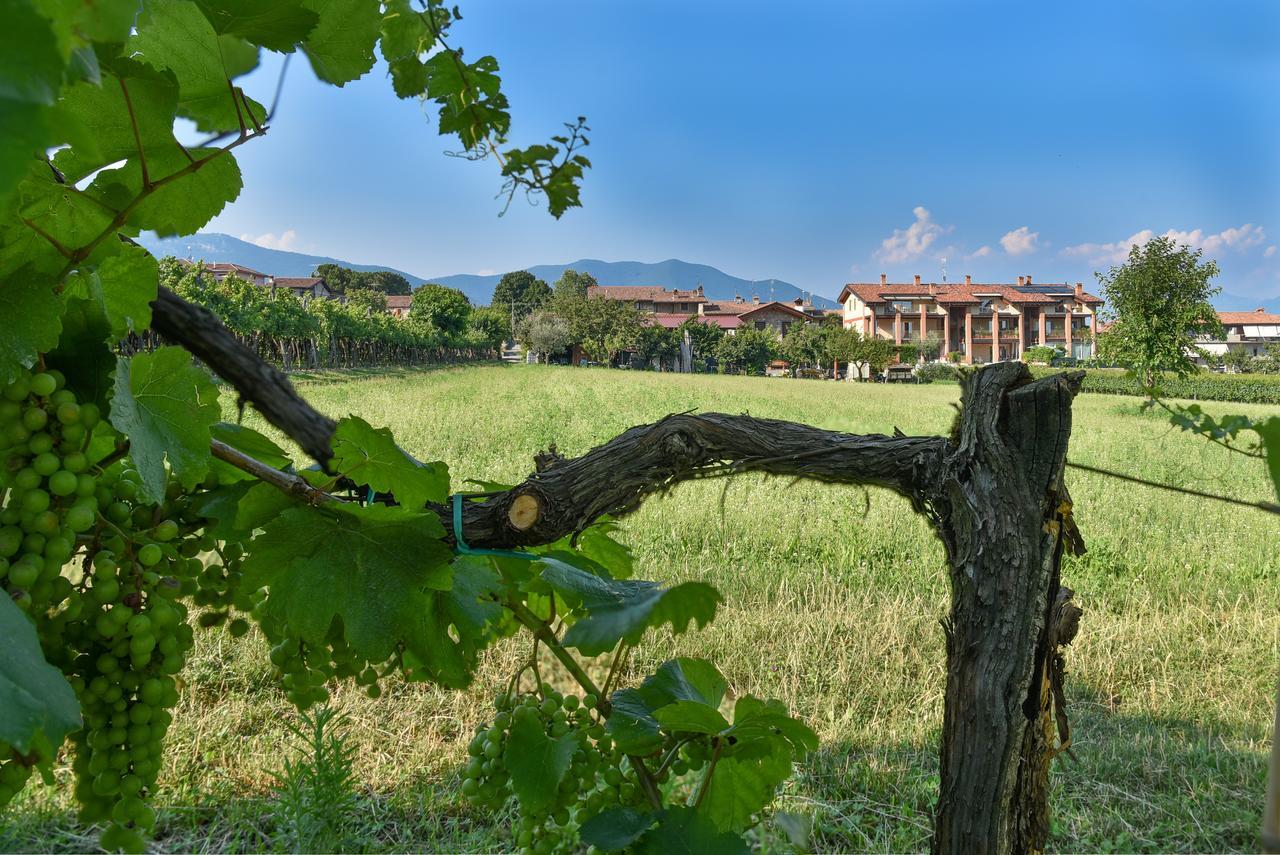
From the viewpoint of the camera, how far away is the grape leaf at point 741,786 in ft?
3.60

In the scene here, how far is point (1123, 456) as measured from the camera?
1380cm

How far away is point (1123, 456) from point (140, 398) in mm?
15809

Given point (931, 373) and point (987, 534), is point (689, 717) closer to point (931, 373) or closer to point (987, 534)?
point (987, 534)

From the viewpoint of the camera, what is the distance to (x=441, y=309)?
6712 cm

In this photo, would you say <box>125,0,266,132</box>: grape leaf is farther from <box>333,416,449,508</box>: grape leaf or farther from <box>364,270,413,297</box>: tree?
<box>364,270,413,297</box>: tree

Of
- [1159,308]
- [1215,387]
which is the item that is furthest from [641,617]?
[1215,387]

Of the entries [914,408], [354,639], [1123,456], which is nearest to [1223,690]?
[354,639]

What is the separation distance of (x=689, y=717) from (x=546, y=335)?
78.5 metres

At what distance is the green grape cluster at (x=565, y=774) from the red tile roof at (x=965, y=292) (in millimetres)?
85798

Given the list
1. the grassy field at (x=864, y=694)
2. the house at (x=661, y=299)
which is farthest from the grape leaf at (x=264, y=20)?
the house at (x=661, y=299)

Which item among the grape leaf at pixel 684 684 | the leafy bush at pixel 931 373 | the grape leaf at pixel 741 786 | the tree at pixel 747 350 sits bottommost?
the grape leaf at pixel 741 786

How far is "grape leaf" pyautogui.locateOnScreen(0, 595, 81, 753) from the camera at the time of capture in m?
0.44

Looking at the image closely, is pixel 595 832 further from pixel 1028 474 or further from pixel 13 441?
pixel 1028 474

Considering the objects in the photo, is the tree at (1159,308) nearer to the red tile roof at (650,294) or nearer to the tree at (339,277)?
the red tile roof at (650,294)
